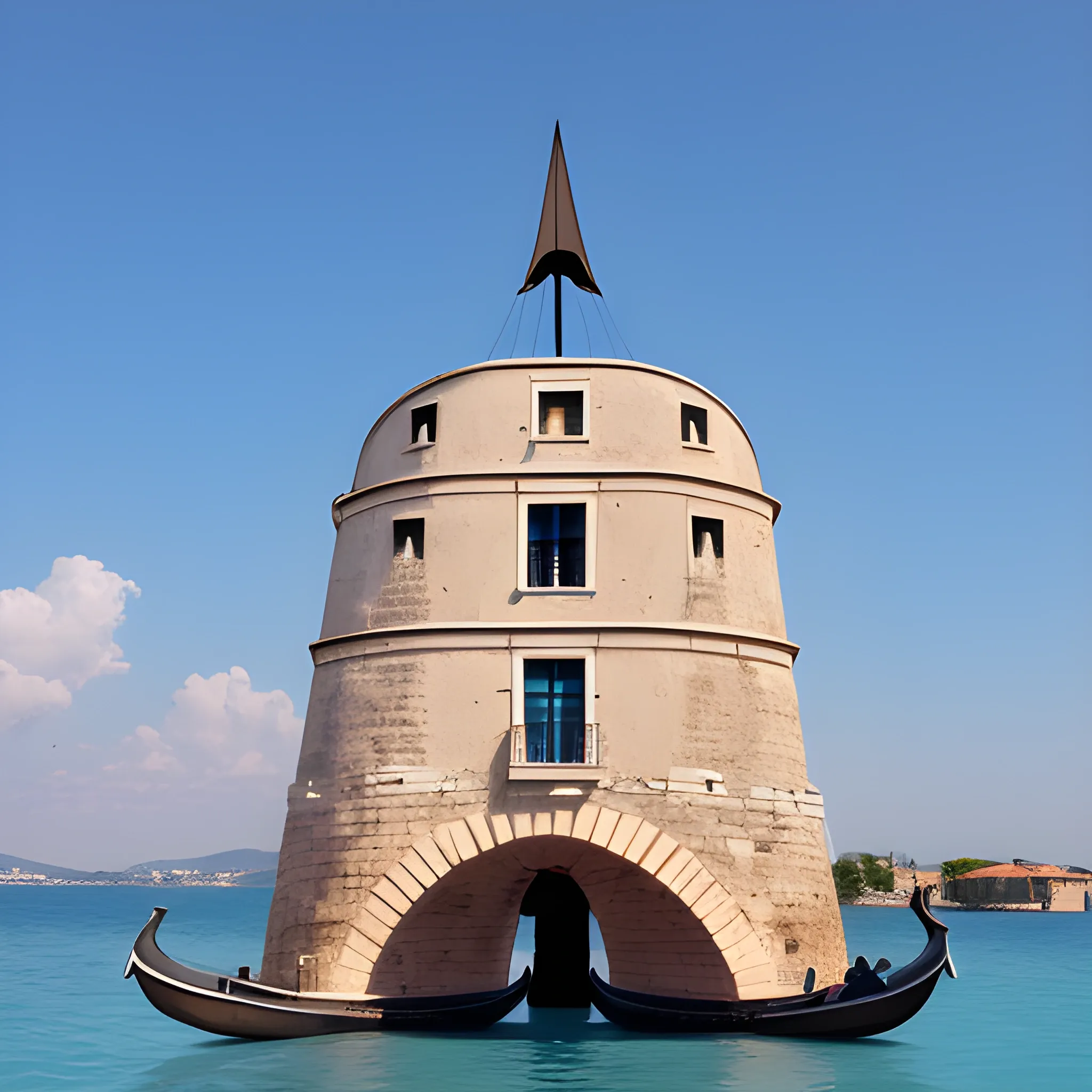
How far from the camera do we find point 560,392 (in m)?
23.6

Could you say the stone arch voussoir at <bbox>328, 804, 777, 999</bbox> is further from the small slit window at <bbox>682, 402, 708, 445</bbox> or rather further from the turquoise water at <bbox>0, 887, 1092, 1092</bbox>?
the small slit window at <bbox>682, 402, 708, 445</bbox>

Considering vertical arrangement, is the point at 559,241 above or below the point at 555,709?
above

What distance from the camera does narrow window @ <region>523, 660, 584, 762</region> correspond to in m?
21.8

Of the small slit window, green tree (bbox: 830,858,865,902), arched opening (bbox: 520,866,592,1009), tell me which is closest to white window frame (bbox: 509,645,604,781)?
the small slit window

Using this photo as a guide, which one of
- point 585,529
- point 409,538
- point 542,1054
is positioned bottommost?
point 542,1054

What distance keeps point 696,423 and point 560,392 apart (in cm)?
275

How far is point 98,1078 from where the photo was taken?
2045 cm

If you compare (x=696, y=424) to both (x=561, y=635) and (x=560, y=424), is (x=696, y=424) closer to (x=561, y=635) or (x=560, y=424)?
(x=560, y=424)

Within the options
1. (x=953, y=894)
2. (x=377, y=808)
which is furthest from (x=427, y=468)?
(x=953, y=894)

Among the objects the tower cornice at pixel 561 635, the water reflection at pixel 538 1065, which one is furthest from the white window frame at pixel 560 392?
the water reflection at pixel 538 1065

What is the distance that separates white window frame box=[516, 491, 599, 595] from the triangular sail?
672 cm

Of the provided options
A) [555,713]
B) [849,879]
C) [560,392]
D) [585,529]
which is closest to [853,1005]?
[555,713]

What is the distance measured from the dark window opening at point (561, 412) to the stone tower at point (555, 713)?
43 millimetres

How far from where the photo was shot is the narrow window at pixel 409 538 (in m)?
23.3
